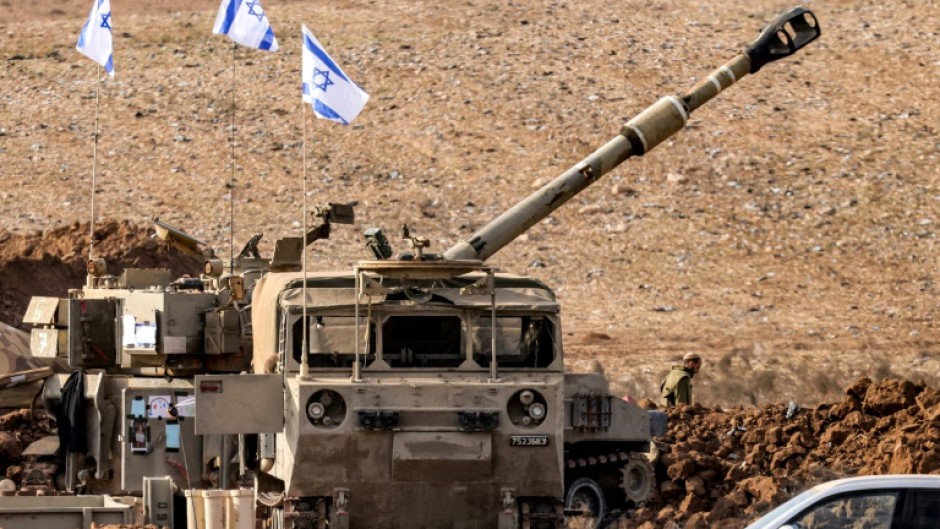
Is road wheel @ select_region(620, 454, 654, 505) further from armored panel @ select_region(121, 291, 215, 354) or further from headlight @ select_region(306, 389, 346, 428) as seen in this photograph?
armored panel @ select_region(121, 291, 215, 354)

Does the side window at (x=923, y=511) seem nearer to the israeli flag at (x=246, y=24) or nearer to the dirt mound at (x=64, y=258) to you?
the israeli flag at (x=246, y=24)

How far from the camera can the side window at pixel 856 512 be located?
10656mm

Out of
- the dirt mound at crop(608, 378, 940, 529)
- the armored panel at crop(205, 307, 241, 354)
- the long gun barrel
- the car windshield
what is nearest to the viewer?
the car windshield

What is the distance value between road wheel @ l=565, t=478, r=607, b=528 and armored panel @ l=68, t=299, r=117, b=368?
4.88 metres

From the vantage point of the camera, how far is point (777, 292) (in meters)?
34.1

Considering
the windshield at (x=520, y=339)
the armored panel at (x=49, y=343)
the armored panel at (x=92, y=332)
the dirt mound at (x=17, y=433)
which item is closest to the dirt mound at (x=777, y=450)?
the windshield at (x=520, y=339)

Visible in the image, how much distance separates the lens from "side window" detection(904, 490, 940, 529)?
10594 mm

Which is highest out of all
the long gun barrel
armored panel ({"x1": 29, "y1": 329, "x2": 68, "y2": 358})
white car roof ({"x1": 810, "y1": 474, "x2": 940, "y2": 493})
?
the long gun barrel

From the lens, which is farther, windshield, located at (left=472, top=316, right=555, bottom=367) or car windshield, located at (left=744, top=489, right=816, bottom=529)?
windshield, located at (left=472, top=316, right=555, bottom=367)

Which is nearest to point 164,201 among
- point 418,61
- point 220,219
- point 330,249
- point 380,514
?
point 220,219

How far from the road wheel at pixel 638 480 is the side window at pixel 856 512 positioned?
6.27m

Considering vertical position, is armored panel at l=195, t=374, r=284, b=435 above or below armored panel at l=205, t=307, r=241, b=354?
below

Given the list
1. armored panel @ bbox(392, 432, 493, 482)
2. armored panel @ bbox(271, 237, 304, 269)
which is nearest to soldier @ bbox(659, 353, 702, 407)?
armored panel @ bbox(271, 237, 304, 269)

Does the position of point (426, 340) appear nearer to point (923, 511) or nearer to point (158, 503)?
point (158, 503)
